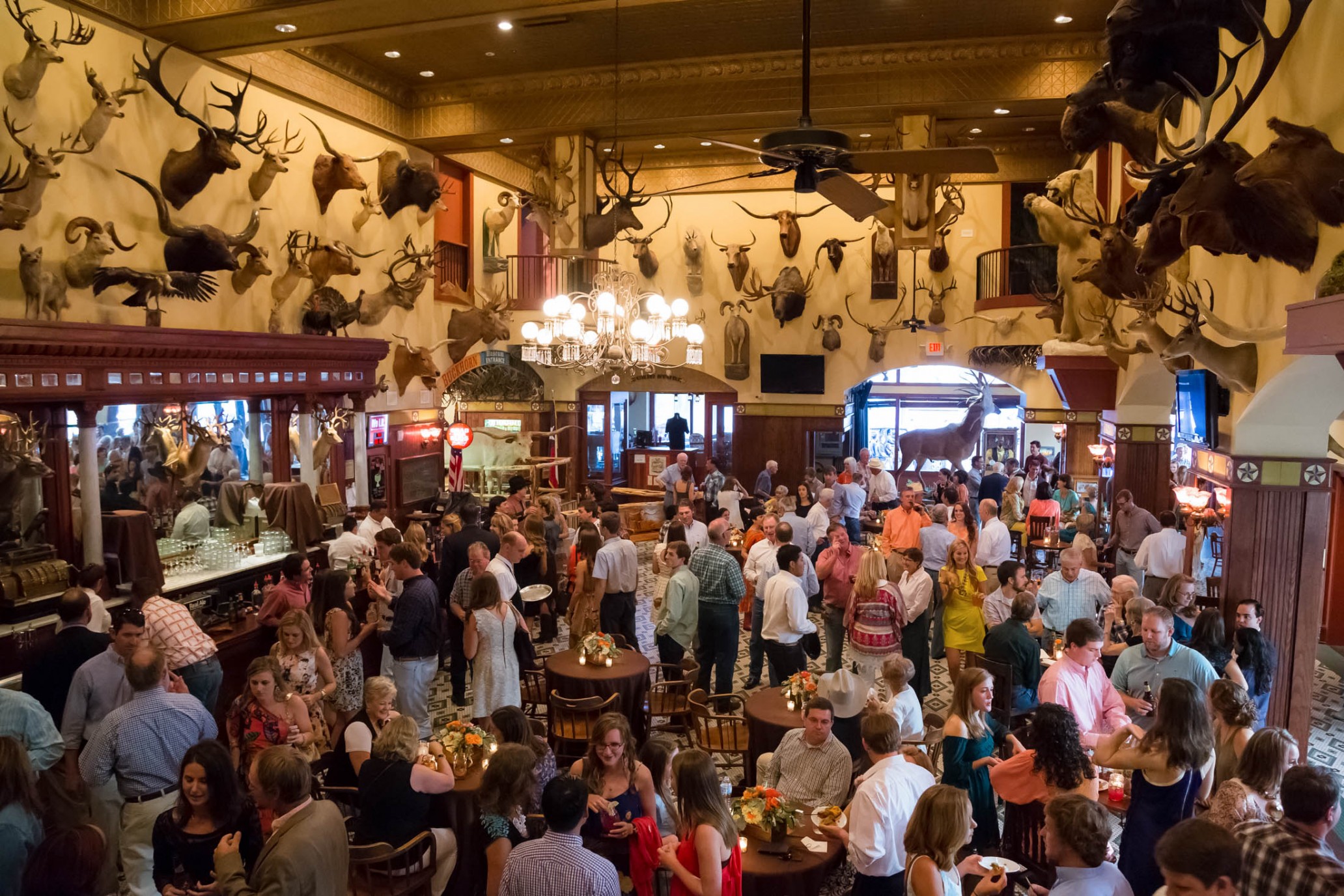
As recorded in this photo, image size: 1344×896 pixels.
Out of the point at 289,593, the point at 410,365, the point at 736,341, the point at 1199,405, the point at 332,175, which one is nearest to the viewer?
the point at 289,593

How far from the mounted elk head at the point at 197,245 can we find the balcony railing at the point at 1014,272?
1019 cm

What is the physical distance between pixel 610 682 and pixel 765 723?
118 cm

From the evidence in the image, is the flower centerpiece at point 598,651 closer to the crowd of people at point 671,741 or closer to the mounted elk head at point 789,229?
the crowd of people at point 671,741

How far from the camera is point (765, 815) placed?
4.13 metres

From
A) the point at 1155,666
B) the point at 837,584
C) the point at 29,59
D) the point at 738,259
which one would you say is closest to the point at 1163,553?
the point at 837,584

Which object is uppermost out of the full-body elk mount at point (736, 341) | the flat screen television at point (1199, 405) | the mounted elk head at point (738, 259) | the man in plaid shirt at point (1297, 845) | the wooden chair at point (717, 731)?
the mounted elk head at point (738, 259)

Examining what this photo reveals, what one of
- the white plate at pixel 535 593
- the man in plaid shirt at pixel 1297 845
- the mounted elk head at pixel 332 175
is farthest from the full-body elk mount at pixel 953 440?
the man in plaid shirt at pixel 1297 845

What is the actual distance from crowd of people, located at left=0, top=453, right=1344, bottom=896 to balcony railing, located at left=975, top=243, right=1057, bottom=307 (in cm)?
676

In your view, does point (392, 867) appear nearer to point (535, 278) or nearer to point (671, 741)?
point (671, 741)

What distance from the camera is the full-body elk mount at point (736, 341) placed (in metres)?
16.2

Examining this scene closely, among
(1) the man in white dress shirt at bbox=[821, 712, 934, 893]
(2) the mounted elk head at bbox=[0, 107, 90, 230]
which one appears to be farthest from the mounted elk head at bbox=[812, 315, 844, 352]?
(1) the man in white dress shirt at bbox=[821, 712, 934, 893]

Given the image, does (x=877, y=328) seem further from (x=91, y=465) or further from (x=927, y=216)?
(x=91, y=465)

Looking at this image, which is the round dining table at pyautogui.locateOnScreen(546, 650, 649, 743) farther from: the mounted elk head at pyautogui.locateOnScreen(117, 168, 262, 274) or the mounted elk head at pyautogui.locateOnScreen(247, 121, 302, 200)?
the mounted elk head at pyautogui.locateOnScreen(247, 121, 302, 200)

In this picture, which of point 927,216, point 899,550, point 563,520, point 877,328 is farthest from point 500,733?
point 877,328
